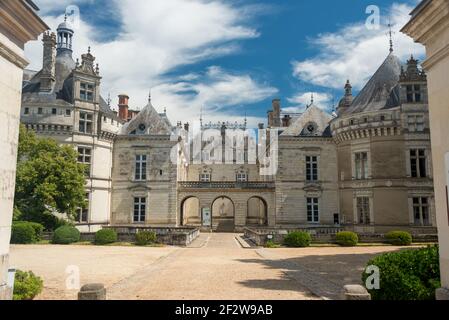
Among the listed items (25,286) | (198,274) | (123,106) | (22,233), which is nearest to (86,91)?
(123,106)

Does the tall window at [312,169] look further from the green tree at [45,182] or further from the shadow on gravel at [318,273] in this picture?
the green tree at [45,182]

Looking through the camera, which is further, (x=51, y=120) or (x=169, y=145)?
(x=169, y=145)

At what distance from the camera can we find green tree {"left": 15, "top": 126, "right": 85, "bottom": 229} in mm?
24156

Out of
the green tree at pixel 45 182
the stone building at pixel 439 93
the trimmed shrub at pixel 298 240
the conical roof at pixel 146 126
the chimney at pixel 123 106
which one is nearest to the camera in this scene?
the stone building at pixel 439 93

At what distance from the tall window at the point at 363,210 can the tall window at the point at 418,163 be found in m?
4.14

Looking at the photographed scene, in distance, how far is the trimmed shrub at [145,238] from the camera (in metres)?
23.4

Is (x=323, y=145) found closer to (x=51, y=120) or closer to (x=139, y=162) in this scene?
(x=139, y=162)

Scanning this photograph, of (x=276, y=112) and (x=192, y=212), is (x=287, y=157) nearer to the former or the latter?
(x=276, y=112)

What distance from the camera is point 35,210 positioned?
24.8m

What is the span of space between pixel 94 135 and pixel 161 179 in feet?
22.8

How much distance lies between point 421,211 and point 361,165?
5.59 m

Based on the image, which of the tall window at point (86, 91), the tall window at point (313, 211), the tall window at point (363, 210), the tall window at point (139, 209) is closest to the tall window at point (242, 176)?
the tall window at point (313, 211)

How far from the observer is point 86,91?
104 ft
